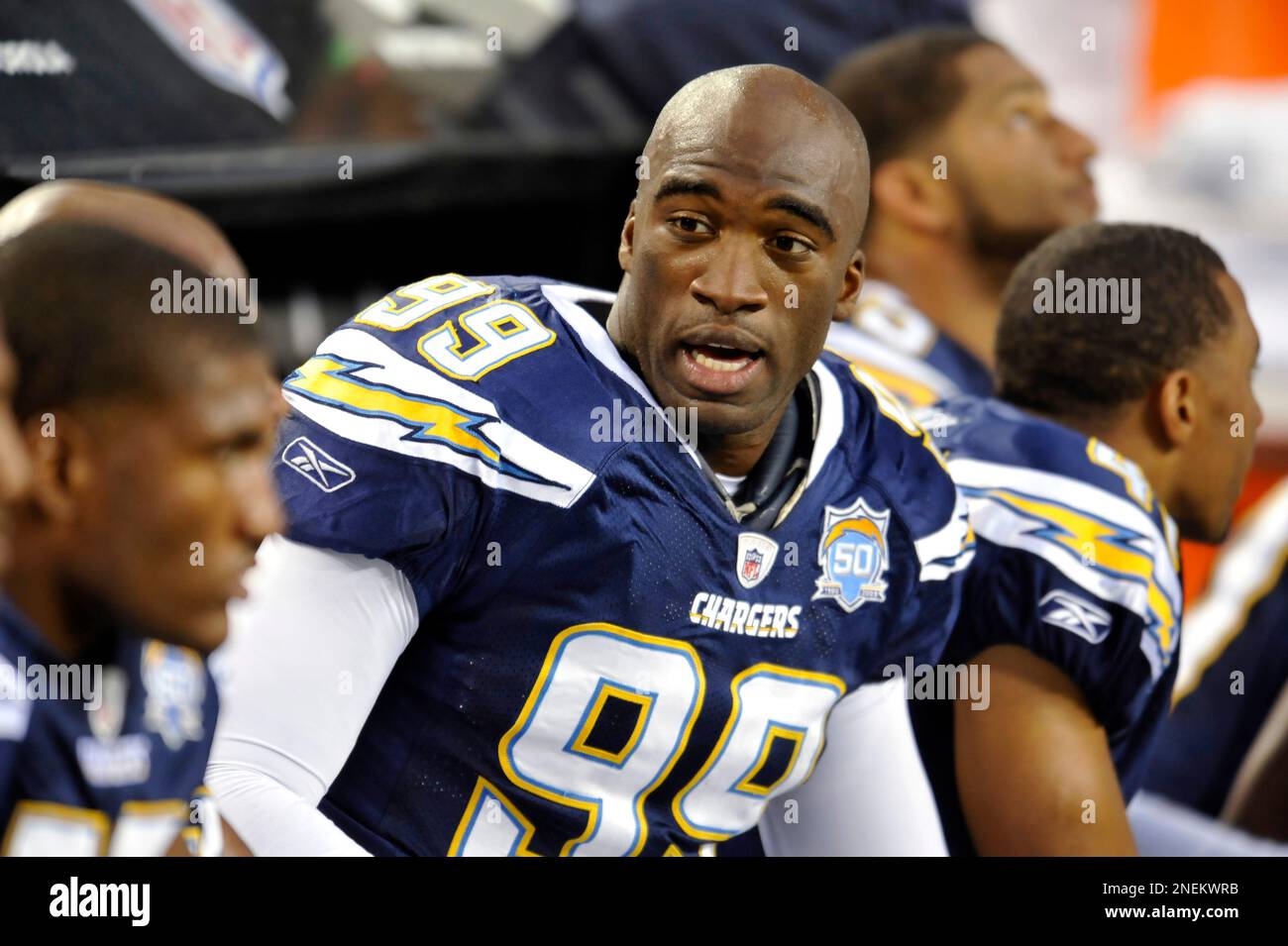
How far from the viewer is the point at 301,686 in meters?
1.51

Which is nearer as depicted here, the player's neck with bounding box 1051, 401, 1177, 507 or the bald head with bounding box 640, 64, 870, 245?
the bald head with bounding box 640, 64, 870, 245

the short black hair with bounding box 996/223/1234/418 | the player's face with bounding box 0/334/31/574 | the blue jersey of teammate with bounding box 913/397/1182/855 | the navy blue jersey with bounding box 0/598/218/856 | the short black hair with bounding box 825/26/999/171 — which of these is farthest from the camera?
the short black hair with bounding box 825/26/999/171

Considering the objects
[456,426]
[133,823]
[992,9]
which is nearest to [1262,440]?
[992,9]

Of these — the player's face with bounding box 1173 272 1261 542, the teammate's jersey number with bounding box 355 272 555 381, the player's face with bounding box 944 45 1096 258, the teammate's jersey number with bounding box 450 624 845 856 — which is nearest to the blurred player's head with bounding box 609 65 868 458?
the teammate's jersey number with bounding box 355 272 555 381

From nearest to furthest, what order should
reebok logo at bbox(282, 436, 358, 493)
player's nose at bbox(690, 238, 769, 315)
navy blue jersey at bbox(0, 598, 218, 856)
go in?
1. navy blue jersey at bbox(0, 598, 218, 856)
2. reebok logo at bbox(282, 436, 358, 493)
3. player's nose at bbox(690, 238, 769, 315)

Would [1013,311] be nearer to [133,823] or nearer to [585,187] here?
[133,823]

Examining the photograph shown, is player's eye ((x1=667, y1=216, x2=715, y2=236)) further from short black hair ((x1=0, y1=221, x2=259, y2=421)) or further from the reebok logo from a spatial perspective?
short black hair ((x1=0, y1=221, x2=259, y2=421))

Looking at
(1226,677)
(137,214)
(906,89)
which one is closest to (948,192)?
(906,89)

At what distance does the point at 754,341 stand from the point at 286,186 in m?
1.66

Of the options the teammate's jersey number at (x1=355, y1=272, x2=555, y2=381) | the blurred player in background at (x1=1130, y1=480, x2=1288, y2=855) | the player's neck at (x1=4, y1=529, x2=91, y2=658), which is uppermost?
the teammate's jersey number at (x1=355, y1=272, x2=555, y2=381)

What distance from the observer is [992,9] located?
448cm

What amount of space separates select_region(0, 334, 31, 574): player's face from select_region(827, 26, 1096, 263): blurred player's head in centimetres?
181

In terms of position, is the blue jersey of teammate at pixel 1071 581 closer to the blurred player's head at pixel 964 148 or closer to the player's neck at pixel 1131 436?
the player's neck at pixel 1131 436

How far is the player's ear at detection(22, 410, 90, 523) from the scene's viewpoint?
46.2 inches
